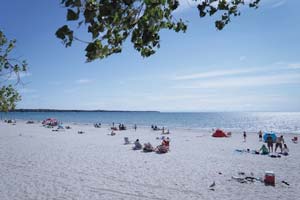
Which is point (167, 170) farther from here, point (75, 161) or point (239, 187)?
point (75, 161)

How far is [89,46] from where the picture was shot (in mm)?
2232

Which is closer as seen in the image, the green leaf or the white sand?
the green leaf

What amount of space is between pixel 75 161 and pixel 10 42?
11.3m

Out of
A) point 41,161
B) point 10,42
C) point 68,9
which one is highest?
point 10,42

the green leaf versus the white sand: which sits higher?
the green leaf

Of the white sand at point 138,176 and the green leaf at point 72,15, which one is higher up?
the green leaf at point 72,15

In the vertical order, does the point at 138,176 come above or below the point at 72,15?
below

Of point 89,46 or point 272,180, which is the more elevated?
point 89,46

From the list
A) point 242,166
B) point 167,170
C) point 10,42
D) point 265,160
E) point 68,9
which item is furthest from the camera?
point 265,160

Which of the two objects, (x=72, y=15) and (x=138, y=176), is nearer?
(x=72, y=15)

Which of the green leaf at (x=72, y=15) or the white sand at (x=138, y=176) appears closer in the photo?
the green leaf at (x=72, y=15)

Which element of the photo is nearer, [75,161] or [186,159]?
[75,161]

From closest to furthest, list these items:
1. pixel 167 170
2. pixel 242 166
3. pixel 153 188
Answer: pixel 153 188
pixel 167 170
pixel 242 166

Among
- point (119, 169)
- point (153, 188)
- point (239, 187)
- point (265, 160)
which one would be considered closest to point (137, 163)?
point (119, 169)
